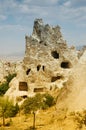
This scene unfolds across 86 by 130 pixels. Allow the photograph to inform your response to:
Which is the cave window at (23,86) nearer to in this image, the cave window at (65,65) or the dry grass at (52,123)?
the cave window at (65,65)

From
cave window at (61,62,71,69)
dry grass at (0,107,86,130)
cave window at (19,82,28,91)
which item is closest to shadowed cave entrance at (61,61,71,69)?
cave window at (61,62,71,69)

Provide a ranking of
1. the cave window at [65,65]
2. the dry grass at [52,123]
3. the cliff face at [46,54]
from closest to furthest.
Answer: the dry grass at [52,123] < the cliff face at [46,54] < the cave window at [65,65]

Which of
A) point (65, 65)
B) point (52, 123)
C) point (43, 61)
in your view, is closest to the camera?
point (52, 123)

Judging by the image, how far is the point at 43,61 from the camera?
5484 centimetres

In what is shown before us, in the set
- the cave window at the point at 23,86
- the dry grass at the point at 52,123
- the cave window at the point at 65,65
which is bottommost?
the dry grass at the point at 52,123

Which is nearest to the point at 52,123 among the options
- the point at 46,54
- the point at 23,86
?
the point at 23,86

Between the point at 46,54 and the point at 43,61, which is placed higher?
the point at 46,54

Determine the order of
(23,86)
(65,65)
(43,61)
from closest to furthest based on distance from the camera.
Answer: (43,61) < (23,86) < (65,65)

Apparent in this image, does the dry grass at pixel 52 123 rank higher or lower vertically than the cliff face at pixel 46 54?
lower

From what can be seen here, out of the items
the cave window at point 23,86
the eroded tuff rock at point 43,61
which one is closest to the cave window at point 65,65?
the eroded tuff rock at point 43,61

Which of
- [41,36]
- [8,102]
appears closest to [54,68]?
[41,36]

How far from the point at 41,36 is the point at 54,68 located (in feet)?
20.1

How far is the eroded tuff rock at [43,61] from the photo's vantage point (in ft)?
176

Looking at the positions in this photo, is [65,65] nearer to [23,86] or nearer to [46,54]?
[46,54]
